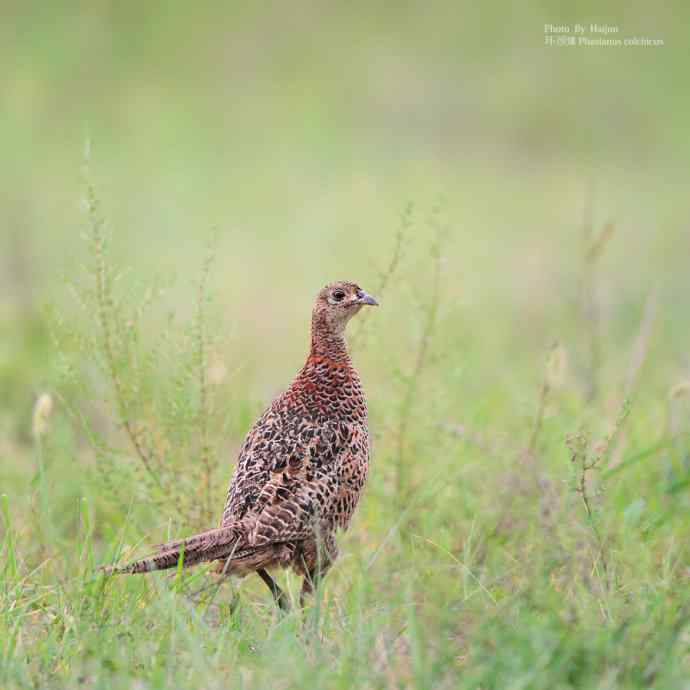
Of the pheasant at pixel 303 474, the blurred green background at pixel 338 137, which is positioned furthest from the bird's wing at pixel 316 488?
the blurred green background at pixel 338 137

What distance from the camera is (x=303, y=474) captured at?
4629 millimetres

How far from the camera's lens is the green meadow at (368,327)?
376 centimetres

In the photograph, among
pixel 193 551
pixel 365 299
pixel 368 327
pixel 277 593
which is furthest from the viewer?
pixel 368 327

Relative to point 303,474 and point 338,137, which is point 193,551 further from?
point 338,137

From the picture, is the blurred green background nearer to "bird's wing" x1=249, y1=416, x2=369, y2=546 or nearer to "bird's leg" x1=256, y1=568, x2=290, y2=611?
"bird's wing" x1=249, y1=416, x2=369, y2=546

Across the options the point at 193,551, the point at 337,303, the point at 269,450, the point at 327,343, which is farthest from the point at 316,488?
the point at 337,303

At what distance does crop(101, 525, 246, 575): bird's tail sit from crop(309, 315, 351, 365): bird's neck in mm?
1044

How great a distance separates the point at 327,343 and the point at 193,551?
135 cm

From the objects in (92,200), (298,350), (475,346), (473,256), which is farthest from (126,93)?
(92,200)

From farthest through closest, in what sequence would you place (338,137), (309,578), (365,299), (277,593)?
(338,137), (365,299), (277,593), (309,578)

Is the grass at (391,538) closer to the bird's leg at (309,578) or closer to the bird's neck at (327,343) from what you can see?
the bird's leg at (309,578)

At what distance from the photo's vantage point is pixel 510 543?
519cm

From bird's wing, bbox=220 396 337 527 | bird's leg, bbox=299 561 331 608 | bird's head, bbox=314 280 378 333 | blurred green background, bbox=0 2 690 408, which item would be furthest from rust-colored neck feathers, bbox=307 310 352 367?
blurred green background, bbox=0 2 690 408

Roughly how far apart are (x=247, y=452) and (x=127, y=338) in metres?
0.84
